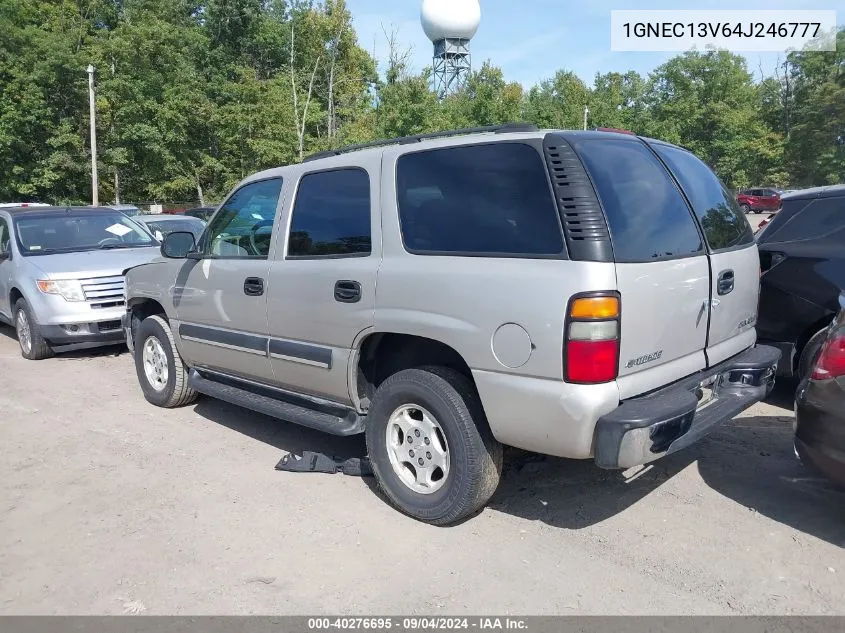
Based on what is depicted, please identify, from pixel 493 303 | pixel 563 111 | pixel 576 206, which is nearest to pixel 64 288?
pixel 493 303

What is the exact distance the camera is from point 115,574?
341 cm

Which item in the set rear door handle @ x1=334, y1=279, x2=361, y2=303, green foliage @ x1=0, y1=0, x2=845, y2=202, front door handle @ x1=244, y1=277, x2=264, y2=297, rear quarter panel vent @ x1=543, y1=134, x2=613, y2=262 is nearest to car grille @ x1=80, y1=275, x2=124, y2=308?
front door handle @ x1=244, y1=277, x2=264, y2=297

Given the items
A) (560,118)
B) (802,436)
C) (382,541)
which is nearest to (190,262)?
(382,541)

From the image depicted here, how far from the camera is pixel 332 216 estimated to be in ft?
14.2

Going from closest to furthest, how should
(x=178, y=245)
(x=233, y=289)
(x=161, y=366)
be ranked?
(x=233, y=289)
(x=178, y=245)
(x=161, y=366)

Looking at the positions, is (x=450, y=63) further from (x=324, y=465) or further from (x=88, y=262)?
(x=324, y=465)

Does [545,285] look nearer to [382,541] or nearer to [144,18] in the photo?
[382,541]

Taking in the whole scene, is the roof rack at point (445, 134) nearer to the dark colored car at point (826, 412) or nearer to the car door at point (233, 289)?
the car door at point (233, 289)

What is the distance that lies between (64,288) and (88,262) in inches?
18.3

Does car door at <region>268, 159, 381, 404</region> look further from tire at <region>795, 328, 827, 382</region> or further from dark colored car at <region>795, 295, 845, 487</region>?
tire at <region>795, 328, 827, 382</region>

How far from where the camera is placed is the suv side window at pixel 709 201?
3.91m

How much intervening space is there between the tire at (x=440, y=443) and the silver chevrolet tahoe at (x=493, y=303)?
1 cm

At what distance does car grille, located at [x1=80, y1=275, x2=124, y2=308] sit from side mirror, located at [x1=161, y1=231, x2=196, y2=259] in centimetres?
288

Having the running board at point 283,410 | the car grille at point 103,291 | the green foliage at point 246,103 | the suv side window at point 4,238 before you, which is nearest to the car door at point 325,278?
the running board at point 283,410
